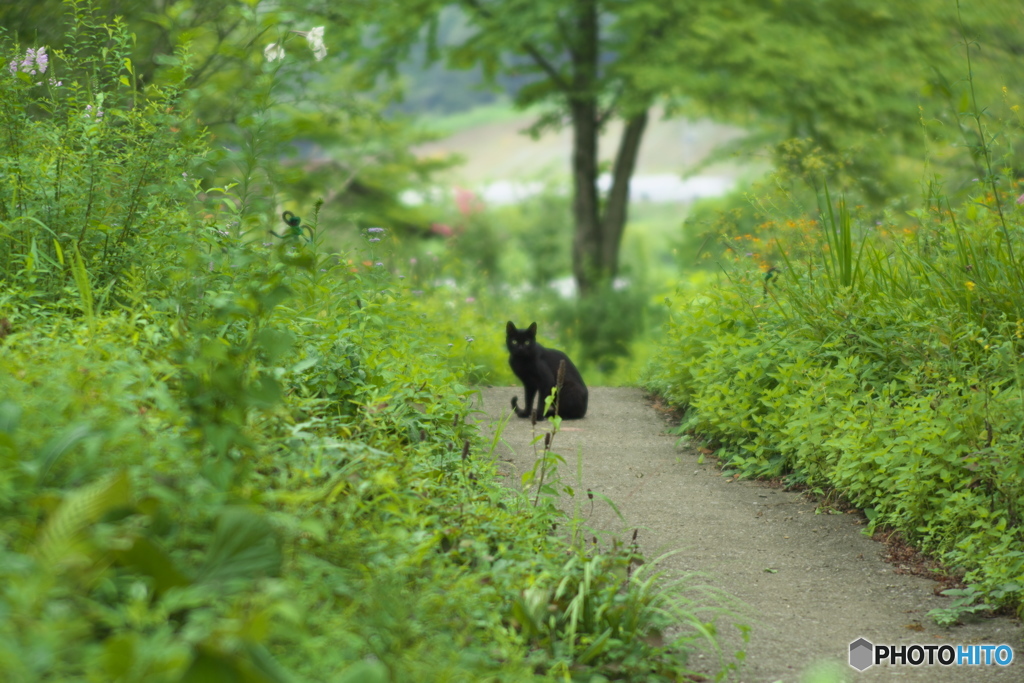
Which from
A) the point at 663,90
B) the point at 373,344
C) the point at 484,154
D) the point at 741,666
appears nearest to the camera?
the point at 741,666

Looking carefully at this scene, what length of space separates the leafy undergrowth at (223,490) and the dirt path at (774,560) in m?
0.40

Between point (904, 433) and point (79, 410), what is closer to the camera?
point (79, 410)

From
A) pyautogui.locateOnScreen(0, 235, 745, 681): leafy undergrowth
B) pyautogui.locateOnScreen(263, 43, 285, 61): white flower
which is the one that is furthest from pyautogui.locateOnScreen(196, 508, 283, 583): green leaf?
pyautogui.locateOnScreen(263, 43, 285, 61): white flower

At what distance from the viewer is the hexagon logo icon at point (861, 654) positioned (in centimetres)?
317

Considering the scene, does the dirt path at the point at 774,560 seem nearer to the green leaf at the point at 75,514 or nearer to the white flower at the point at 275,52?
the green leaf at the point at 75,514

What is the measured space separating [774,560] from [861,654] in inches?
31.2

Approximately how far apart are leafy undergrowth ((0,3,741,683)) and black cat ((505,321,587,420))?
65.7 inches

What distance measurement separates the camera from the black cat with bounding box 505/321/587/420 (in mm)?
6230

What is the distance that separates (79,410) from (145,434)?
220mm

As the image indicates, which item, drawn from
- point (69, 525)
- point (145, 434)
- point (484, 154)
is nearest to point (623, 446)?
point (145, 434)

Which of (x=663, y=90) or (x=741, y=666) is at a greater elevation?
(x=663, y=90)

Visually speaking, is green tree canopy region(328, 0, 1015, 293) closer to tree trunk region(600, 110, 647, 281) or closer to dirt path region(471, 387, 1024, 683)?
tree trunk region(600, 110, 647, 281)

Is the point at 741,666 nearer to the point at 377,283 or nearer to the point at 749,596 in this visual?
the point at 749,596

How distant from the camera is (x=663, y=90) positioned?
13469 millimetres
